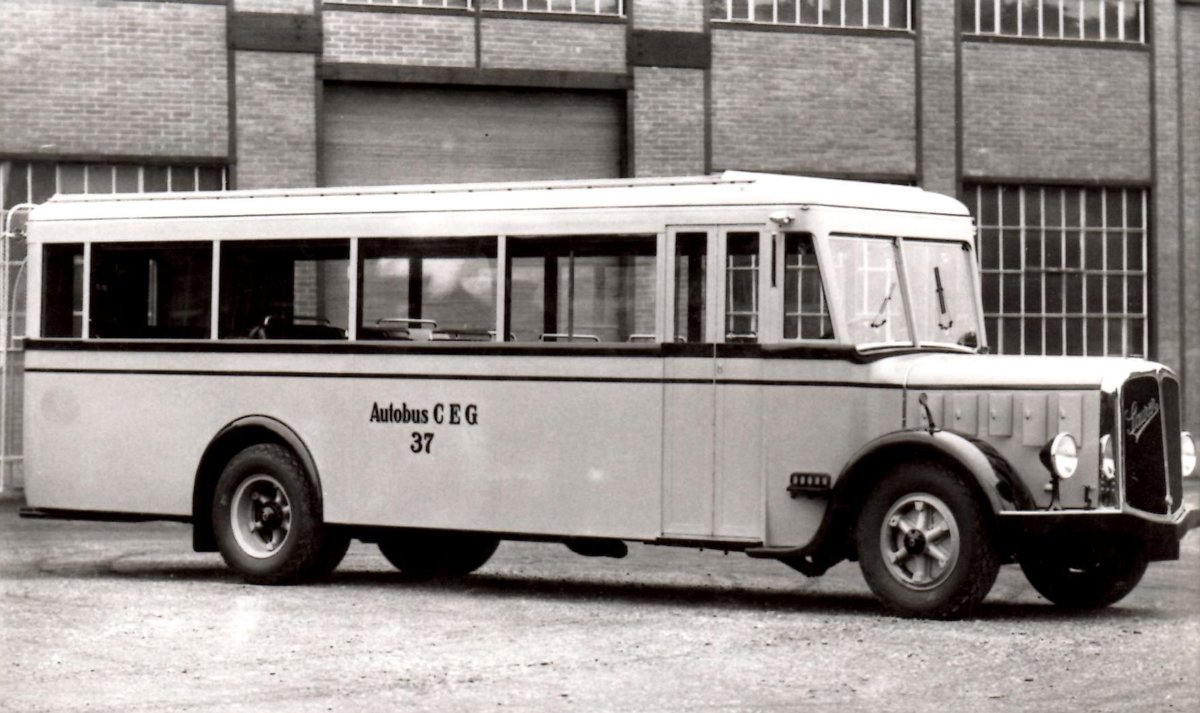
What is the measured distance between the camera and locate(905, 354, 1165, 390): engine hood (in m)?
11.8

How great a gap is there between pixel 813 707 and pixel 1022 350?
16115 millimetres

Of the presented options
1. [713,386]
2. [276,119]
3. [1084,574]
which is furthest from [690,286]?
[276,119]

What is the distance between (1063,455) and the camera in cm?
1167

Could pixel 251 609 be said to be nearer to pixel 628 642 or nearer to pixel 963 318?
pixel 628 642

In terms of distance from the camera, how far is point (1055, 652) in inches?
418

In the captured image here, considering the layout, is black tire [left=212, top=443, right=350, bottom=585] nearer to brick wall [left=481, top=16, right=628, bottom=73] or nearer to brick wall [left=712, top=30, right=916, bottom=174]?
A: brick wall [left=481, top=16, right=628, bottom=73]

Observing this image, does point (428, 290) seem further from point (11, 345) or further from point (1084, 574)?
point (11, 345)

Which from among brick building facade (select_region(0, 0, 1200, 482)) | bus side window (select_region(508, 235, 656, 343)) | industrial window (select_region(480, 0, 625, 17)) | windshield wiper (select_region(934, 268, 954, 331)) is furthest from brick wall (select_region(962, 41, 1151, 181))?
bus side window (select_region(508, 235, 656, 343))

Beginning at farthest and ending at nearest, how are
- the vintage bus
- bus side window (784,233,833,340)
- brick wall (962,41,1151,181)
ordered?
brick wall (962,41,1151,181) → bus side window (784,233,833,340) → the vintage bus

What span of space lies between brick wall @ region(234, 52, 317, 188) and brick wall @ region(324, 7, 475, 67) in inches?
15.1

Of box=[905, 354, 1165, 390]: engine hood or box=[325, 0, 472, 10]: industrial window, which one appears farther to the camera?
box=[325, 0, 472, 10]: industrial window

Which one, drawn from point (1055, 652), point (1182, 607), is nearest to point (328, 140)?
Answer: point (1182, 607)

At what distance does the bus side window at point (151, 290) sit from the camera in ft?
46.8

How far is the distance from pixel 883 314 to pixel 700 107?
1097 cm
